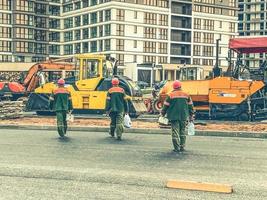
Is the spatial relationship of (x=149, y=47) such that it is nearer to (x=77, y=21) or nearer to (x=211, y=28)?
(x=77, y=21)

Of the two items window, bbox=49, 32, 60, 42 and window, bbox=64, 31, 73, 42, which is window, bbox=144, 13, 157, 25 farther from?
window, bbox=49, 32, 60, 42

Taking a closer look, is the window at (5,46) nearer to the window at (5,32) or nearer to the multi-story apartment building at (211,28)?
the window at (5,32)

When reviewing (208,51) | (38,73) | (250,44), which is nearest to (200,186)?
(250,44)

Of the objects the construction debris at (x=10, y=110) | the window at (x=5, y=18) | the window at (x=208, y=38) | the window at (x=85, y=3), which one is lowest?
the construction debris at (x=10, y=110)

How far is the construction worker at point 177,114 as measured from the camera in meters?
11.6

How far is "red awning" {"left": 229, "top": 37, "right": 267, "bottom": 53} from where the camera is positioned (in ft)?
62.7

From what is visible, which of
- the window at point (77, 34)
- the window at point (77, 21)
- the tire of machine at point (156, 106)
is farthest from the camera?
the window at point (77, 21)

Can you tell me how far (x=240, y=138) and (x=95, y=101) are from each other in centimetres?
894

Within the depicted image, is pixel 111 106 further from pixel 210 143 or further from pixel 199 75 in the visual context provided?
pixel 199 75

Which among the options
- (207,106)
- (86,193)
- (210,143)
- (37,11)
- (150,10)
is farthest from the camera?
(37,11)

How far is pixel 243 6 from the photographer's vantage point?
4427 inches

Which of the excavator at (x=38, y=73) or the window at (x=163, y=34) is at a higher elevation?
the window at (x=163, y=34)

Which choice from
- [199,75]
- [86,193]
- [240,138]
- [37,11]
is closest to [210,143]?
[240,138]

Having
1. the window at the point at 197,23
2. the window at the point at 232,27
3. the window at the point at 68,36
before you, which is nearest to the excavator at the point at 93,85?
the window at the point at 68,36
